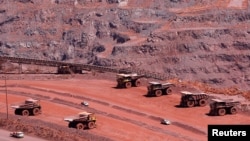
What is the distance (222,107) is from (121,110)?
1220 centimetres

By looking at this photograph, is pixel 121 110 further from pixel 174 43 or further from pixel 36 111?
pixel 174 43

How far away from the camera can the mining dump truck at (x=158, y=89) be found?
77.6 metres

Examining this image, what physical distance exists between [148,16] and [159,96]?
121838 millimetres

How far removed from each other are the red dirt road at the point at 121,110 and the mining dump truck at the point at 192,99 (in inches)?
35.4

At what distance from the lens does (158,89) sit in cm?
7769

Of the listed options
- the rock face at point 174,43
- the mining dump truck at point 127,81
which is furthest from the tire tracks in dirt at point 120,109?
the rock face at point 174,43

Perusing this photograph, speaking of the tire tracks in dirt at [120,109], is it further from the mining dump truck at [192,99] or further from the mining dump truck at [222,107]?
the mining dump truck at [192,99]

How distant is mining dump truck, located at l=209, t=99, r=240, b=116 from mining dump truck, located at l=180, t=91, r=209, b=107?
11.8ft

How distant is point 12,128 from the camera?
56.3 m

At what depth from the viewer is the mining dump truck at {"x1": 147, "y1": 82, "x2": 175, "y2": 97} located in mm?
77562

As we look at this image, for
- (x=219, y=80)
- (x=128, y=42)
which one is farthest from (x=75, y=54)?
(x=219, y=80)

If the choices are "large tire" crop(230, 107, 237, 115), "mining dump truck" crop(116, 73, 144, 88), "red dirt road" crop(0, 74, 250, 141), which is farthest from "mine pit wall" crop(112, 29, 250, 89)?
"large tire" crop(230, 107, 237, 115)

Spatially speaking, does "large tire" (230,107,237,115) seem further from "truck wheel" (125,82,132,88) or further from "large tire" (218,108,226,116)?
"truck wheel" (125,82,132,88)

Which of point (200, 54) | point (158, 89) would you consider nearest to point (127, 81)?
point (158, 89)
